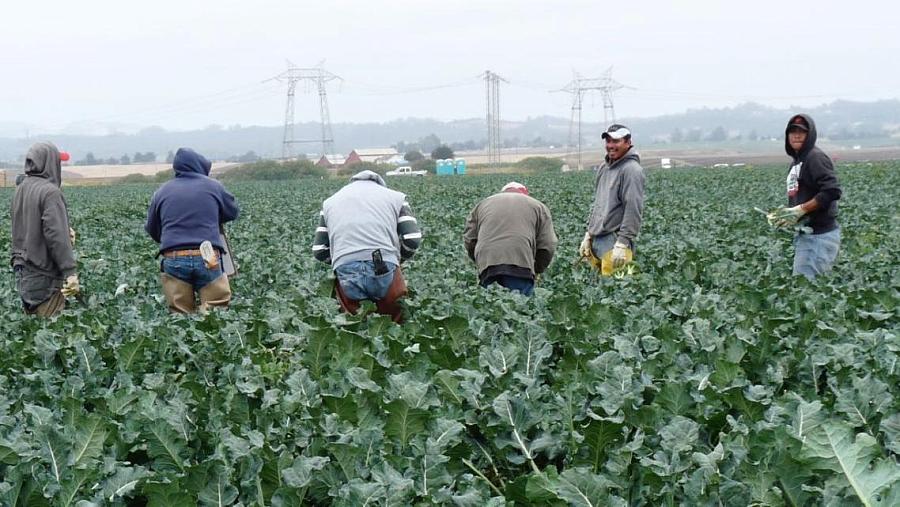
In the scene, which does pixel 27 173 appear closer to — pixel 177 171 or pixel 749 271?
pixel 177 171

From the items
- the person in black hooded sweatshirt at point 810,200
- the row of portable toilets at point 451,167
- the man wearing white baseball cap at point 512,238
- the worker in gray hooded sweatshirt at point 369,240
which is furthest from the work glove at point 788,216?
the row of portable toilets at point 451,167

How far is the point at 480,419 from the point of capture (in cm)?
334

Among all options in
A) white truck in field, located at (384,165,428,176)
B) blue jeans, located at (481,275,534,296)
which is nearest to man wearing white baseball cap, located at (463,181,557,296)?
blue jeans, located at (481,275,534,296)

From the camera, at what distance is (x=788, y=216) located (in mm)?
7402

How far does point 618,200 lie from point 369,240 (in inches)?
91.1

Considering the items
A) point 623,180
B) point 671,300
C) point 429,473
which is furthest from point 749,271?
point 429,473

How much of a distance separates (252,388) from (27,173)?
178 inches

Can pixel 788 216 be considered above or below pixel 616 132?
below

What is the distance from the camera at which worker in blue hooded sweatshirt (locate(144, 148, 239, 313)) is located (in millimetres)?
7301

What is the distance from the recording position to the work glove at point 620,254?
761 centimetres

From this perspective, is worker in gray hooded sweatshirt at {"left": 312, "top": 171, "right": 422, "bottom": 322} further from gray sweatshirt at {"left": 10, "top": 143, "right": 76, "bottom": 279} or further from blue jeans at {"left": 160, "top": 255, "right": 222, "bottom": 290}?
gray sweatshirt at {"left": 10, "top": 143, "right": 76, "bottom": 279}

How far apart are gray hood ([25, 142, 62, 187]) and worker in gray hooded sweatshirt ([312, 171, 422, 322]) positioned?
2.15 meters

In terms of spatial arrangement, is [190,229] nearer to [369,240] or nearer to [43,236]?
[43,236]

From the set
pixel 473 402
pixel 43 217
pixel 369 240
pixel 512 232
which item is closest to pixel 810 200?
pixel 512 232
